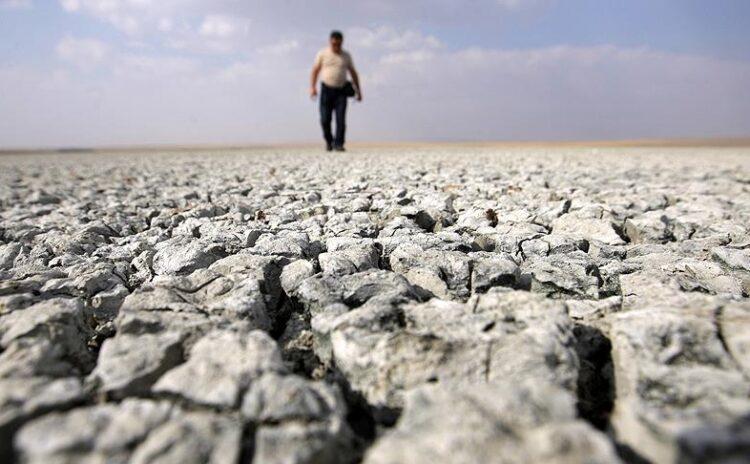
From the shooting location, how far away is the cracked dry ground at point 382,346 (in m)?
0.75

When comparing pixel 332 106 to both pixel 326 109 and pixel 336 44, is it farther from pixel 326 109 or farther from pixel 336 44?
pixel 336 44

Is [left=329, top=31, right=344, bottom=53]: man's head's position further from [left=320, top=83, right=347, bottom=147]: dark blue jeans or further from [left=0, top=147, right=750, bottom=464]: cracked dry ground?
[left=0, top=147, right=750, bottom=464]: cracked dry ground

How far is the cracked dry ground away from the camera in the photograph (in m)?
0.75

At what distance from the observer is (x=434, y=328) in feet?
3.53

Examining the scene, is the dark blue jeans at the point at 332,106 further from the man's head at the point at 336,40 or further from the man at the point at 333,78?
the man's head at the point at 336,40

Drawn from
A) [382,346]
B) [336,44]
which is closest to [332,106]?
[336,44]

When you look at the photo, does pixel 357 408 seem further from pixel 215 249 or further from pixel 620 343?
pixel 215 249

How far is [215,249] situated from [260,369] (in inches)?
38.6

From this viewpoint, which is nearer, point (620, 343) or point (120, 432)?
point (120, 432)

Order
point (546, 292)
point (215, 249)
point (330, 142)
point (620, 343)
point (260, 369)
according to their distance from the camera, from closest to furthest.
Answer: point (260, 369), point (620, 343), point (546, 292), point (215, 249), point (330, 142)

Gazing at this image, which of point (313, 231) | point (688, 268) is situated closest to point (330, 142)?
point (313, 231)

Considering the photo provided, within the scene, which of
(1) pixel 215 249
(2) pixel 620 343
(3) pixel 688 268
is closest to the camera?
(2) pixel 620 343

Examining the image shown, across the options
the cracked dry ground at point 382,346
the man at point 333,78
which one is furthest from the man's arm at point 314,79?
the cracked dry ground at point 382,346

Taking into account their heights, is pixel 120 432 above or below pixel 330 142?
below
